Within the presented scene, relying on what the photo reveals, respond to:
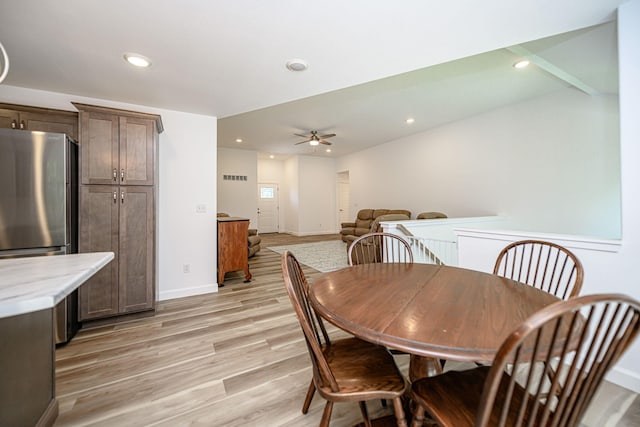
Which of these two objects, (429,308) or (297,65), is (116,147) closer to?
(297,65)

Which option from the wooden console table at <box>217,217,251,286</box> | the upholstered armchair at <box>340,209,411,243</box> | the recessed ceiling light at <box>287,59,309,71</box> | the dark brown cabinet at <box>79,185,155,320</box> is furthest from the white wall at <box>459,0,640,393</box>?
the upholstered armchair at <box>340,209,411,243</box>

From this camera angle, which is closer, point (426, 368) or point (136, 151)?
point (426, 368)

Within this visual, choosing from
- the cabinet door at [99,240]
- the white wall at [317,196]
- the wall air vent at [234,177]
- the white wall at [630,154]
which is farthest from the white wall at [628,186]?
the wall air vent at [234,177]

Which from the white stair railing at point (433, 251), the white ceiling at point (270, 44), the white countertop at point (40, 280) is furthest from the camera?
the white stair railing at point (433, 251)

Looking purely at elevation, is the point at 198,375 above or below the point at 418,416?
below

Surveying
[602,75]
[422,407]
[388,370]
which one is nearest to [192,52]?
[388,370]

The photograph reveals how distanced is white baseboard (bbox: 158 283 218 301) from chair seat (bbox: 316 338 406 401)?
8.01 feet

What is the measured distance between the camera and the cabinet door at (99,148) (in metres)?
2.32

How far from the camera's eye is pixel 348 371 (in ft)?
3.65

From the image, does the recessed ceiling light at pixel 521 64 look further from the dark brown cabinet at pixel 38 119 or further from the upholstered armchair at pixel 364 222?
the dark brown cabinet at pixel 38 119

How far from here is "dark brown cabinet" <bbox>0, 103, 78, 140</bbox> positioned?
222 centimetres

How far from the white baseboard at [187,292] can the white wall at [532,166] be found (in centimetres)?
475

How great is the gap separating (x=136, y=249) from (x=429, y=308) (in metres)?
2.77

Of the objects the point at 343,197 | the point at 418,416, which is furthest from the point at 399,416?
the point at 343,197
